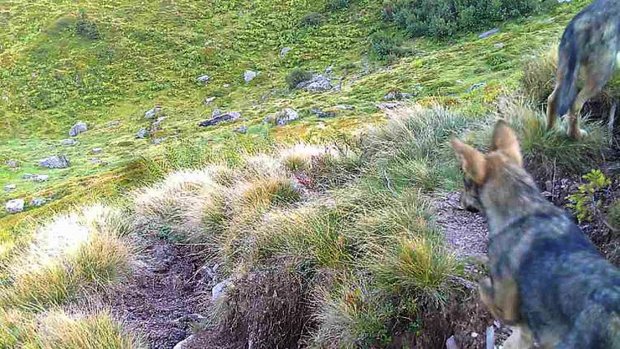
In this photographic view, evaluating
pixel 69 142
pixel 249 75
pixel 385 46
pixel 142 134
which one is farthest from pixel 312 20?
pixel 69 142

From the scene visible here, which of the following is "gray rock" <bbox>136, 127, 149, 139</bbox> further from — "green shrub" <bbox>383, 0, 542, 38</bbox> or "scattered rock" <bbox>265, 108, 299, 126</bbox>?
"green shrub" <bbox>383, 0, 542, 38</bbox>

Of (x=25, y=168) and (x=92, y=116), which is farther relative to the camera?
(x=92, y=116)

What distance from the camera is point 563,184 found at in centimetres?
535

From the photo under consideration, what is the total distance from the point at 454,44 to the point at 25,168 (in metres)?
26.6

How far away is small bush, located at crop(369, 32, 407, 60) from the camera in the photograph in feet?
130

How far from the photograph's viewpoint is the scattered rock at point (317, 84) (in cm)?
3706

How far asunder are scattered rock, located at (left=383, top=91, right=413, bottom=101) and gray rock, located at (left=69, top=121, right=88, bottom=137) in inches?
976

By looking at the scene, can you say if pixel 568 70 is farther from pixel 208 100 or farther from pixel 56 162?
pixel 208 100

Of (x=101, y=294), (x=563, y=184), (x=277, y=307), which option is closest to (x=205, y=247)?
(x=101, y=294)

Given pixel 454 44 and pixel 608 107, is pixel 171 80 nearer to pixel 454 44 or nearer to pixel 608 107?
pixel 454 44

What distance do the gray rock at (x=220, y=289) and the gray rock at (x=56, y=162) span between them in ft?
94.7

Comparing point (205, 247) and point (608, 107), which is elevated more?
point (608, 107)

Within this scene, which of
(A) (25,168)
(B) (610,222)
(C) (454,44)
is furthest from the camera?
(C) (454,44)

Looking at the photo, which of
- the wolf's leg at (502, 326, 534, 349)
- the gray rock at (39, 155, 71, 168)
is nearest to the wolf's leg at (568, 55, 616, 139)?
the wolf's leg at (502, 326, 534, 349)
